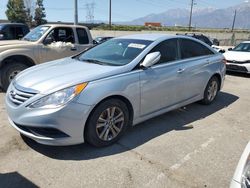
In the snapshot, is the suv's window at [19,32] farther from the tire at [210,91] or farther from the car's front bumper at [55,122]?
the car's front bumper at [55,122]

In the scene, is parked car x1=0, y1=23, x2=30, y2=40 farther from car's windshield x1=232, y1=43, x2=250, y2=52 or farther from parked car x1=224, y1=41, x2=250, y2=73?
car's windshield x1=232, y1=43, x2=250, y2=52

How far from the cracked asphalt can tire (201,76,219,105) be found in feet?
3.11

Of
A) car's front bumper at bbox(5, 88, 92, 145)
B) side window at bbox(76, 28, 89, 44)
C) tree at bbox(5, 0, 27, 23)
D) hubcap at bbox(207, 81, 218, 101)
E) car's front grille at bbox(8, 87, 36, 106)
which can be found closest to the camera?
car's front bumper at bbox(5, 88, 92, 145)

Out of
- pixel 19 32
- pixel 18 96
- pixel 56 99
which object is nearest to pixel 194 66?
pixel 56 99

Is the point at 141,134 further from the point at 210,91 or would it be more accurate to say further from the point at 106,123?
the point at 210,91

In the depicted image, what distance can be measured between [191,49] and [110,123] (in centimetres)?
248

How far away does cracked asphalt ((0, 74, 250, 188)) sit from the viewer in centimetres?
320

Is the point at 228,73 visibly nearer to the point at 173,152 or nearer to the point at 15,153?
the point at 173,152

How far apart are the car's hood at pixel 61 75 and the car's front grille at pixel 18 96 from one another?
0.32ft

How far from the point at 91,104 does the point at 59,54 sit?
449 cm

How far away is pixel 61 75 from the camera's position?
3877 millimetres

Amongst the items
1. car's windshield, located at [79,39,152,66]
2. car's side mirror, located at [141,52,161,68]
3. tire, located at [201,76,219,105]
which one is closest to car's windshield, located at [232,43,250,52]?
tire, located at [201,76,219,105]

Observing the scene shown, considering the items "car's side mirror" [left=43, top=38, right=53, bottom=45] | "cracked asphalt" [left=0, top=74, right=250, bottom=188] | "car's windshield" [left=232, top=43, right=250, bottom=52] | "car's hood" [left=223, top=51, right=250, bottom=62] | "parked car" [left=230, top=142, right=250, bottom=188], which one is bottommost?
"cracked asphalt" [left=0, top=74, right=250, bottom=188]

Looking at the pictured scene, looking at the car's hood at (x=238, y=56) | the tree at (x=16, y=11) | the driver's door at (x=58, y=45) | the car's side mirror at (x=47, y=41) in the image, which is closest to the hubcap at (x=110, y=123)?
the driver's door at (x=58, y=45)
